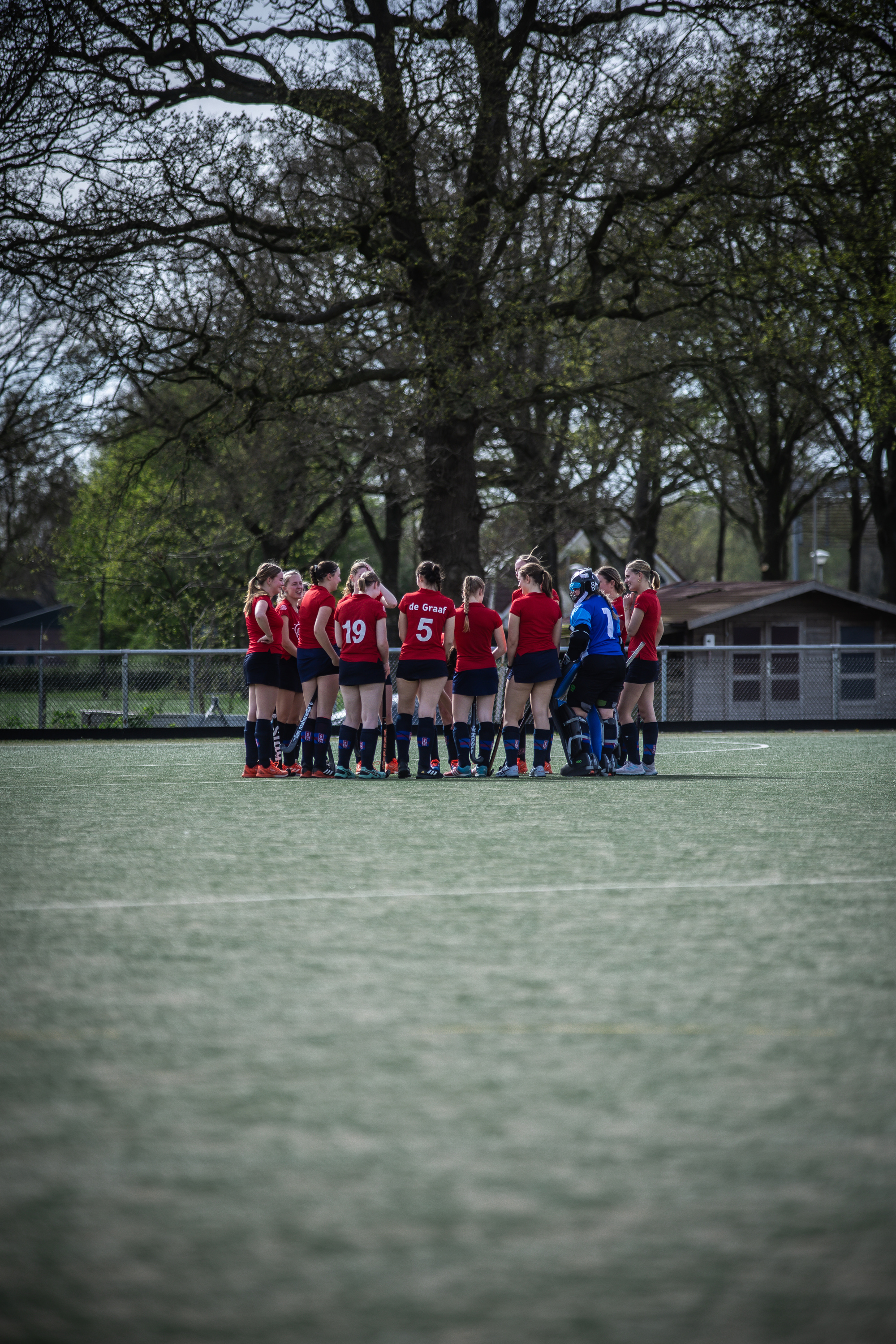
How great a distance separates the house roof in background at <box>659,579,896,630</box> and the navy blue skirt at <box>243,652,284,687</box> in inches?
864

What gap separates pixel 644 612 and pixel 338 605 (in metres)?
2.87

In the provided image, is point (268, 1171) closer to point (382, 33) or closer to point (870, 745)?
point (870, 745)

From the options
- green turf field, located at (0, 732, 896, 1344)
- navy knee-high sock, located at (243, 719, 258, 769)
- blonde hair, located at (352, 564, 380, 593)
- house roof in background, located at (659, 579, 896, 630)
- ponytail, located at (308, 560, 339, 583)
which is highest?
house roof in background, located at (659, 579, 896, 630)

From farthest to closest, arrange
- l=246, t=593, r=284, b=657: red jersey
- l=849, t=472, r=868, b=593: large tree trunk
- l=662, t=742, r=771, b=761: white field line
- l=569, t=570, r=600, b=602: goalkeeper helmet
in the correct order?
l=849, t=472, r=868, b=593: large tree trunk < l=662, t=742, r=771, b=761: white field line < l=246, t=593, r=284, b=657: red jersey < l=569, t=570, r=600, b=602: goalkeeper helmet

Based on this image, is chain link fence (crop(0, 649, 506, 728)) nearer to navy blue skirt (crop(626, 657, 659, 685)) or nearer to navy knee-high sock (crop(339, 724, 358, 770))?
navy knee-high sock (crop(339, 724, 358, 770))

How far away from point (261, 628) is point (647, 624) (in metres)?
3.65

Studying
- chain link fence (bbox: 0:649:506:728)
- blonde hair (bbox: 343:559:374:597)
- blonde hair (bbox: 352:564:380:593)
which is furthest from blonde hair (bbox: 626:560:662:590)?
chain link fence (bbox: 0:649:506:728)

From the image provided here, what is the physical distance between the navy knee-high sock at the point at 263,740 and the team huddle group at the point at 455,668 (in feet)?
0.06

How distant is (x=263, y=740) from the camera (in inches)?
544

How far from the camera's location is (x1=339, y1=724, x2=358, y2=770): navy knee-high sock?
44.5ft

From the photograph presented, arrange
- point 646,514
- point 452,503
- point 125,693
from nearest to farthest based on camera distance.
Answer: point 125,693 → point 452,503 → point 646,514

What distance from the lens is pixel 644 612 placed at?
527 inches

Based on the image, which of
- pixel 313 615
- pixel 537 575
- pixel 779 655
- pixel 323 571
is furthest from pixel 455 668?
pixel 779 655

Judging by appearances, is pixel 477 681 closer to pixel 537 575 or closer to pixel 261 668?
pixel 537 575
